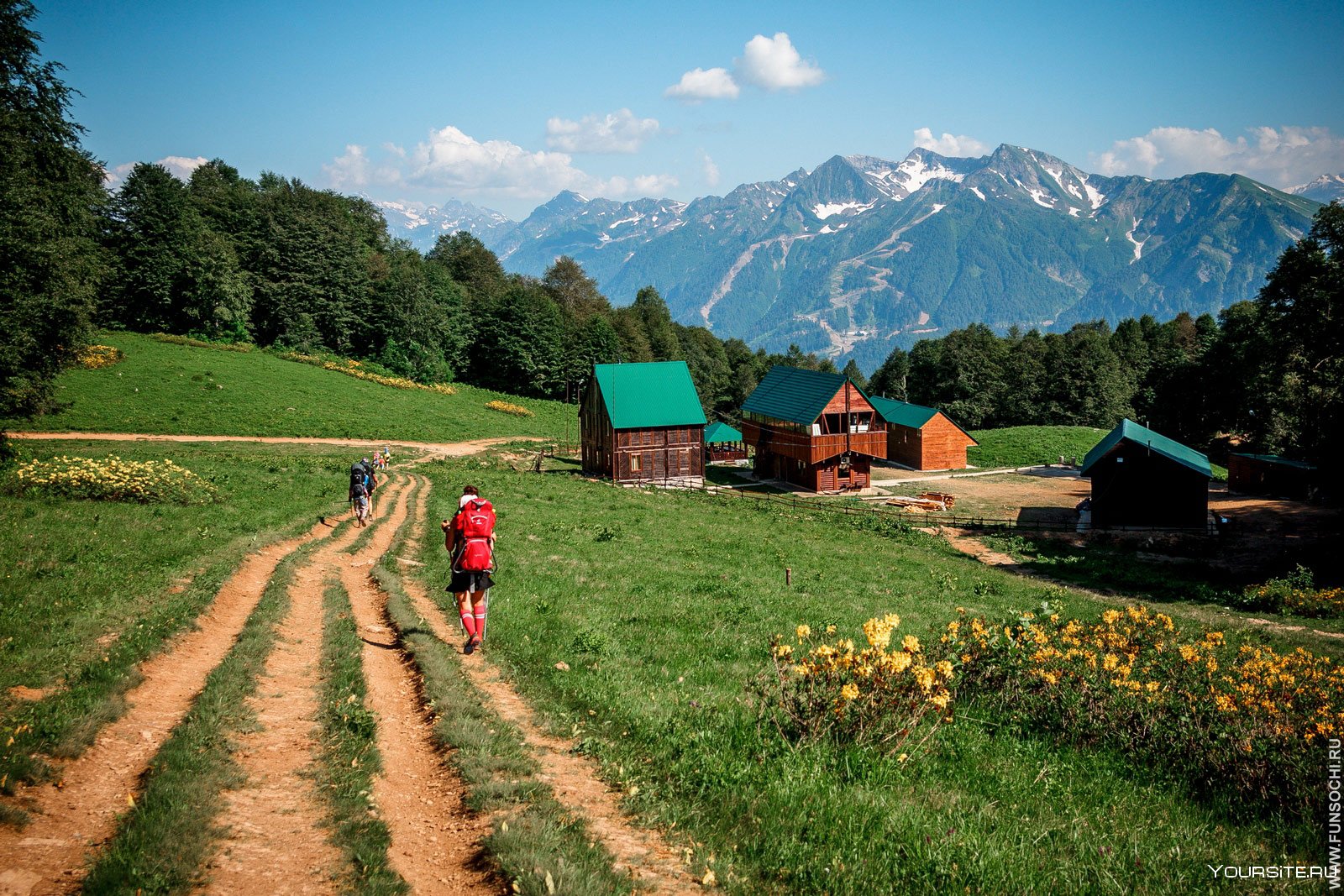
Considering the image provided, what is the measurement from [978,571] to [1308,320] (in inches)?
789

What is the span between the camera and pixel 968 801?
297 inches

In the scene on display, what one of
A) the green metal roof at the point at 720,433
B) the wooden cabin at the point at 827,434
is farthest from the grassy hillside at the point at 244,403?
the wooden cabin at the point at 827,434

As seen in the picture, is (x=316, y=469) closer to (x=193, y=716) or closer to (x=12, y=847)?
(x=193, y=716)

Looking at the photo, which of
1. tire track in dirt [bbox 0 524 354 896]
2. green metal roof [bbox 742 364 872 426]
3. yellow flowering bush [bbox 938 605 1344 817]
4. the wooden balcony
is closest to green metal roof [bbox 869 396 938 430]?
green metal roof [bbox 742 364 872 426]

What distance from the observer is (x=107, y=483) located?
2098 cm

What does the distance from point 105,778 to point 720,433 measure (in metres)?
65.7

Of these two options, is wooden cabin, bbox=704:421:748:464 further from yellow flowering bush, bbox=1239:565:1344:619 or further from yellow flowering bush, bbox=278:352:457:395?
yellow flowering bush, bbox=1239:565:1344:619

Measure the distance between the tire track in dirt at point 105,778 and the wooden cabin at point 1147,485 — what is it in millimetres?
43615

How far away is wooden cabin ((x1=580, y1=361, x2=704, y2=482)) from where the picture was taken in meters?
52.3

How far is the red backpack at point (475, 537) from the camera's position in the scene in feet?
38.4

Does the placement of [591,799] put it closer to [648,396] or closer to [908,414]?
[648,396]

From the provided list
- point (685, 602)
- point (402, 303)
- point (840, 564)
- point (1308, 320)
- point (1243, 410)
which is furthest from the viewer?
point (402, 303)

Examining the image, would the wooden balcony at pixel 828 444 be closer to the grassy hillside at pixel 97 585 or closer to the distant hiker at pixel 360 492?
the grassy hillside at pixel 97 585

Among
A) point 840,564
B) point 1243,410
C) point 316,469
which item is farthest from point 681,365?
point 1243,410
